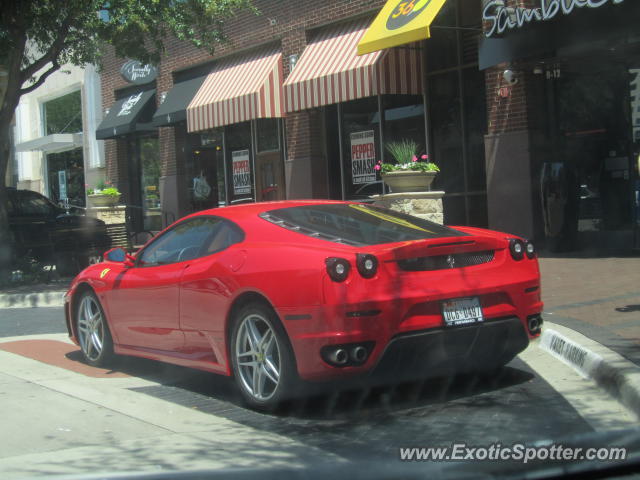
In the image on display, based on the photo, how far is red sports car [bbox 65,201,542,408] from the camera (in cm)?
517

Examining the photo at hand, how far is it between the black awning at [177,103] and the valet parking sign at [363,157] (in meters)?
5.25

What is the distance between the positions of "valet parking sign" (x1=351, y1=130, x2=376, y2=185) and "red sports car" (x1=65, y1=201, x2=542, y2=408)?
11.0m

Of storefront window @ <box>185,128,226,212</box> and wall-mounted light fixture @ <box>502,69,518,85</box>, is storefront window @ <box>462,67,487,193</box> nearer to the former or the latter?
wall-mounted light fixture @ <box>502,69,518,85</box>

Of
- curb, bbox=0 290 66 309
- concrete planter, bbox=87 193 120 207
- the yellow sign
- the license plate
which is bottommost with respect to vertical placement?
curb, bbox=0 290 66 309

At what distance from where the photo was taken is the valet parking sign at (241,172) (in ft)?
69.6

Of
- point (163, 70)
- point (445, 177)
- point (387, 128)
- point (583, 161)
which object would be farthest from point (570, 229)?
point (163, 70)

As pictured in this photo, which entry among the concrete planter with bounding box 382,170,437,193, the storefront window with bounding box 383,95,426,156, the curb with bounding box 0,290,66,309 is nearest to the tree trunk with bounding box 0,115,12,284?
the curb with bounding box 0,290,66,309

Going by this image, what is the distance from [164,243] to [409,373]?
2589 millimetres

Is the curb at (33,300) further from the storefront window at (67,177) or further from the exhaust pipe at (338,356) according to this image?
the storefront window at (67,177)

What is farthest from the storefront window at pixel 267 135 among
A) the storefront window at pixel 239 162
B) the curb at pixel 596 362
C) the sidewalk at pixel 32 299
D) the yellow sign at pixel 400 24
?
the curb at pixel 596 362

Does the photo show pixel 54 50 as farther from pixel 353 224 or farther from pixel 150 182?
pixel 353 224

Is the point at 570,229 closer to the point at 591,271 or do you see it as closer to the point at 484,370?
the point at 591,271

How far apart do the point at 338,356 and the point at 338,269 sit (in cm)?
53

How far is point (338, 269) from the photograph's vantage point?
5152 millimetres
